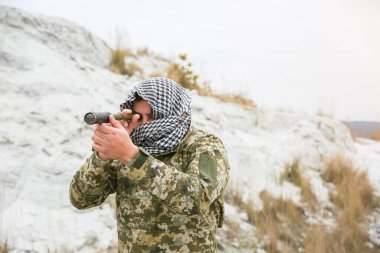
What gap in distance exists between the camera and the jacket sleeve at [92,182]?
1.54 m

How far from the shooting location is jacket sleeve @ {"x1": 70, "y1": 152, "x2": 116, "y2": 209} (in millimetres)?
1535

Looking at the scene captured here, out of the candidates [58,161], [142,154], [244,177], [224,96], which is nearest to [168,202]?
[142,154]

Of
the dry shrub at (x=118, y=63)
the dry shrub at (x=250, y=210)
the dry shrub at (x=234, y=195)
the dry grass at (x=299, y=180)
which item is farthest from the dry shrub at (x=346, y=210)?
the dry shrub at (x=118, y=63)

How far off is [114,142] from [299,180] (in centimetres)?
454

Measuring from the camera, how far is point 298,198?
17.0 feet

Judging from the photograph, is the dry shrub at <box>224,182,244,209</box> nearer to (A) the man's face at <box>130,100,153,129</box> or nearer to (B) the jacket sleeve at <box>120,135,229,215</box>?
(A) the man's face at <box>130,100,153,129</box>

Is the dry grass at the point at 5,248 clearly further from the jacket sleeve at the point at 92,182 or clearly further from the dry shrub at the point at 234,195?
the dry shrub at the point at 234,195

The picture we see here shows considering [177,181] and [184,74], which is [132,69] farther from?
[177,181]

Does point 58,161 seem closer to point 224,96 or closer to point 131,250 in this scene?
point 131,250

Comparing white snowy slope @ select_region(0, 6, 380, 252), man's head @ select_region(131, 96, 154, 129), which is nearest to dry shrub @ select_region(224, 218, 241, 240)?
white snowy slope @ select_region(0, 6, 380, 252)

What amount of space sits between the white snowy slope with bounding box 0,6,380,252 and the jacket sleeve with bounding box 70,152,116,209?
1.62m

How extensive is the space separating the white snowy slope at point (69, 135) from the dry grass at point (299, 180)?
0.30 ft

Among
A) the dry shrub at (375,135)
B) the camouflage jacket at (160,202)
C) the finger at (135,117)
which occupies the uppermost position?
the finger at (135,117)

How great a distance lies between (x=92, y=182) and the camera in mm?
1562
